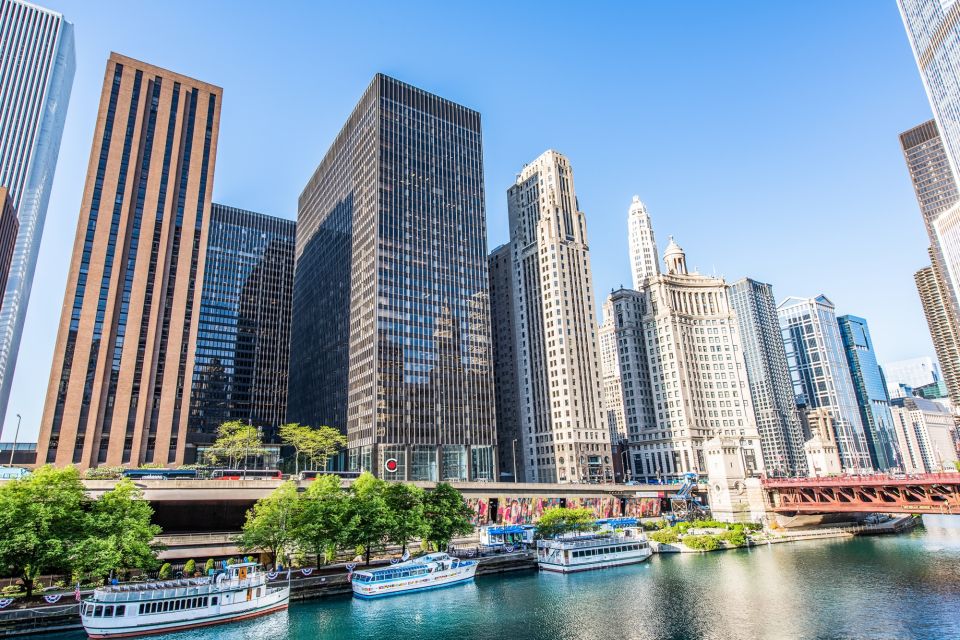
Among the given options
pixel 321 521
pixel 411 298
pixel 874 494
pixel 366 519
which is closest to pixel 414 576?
pixel 366 519

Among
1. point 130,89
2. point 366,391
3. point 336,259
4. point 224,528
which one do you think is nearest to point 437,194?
point 336,259

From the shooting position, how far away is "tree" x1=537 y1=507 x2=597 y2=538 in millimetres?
110000

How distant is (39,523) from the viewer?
6269cm

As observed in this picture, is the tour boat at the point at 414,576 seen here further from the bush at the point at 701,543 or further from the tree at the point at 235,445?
the tree at the point at 235,445

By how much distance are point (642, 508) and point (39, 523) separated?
137 m

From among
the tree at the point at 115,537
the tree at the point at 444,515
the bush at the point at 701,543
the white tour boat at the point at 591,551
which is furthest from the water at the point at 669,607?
the bush at the point at 701,543

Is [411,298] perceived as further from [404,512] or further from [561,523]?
[404,512]

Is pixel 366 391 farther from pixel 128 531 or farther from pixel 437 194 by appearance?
pixel 128 531

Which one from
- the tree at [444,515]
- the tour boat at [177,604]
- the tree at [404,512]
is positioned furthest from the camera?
the tree at [444,515]

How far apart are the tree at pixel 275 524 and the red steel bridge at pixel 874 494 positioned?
4227 inches

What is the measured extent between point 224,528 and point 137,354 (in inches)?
2553

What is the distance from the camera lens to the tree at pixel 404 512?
87500mm

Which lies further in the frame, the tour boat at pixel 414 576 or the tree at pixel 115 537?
the tour boat at pixel 414 576

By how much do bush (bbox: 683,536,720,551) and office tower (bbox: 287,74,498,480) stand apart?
5950cm
